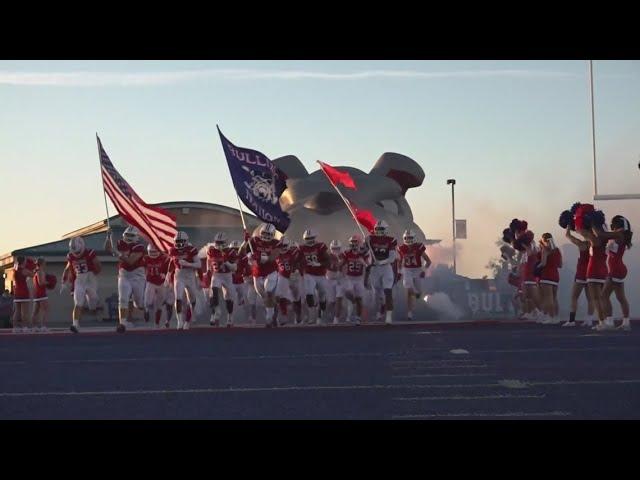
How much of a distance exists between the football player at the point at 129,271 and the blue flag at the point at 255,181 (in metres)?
3.77

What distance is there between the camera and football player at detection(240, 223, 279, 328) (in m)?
20.2

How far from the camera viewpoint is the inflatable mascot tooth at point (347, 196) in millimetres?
30078

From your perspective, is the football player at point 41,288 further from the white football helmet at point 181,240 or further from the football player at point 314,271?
Answer: the football player at point 314,271

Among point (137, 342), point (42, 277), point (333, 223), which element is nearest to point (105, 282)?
point (333, 223)

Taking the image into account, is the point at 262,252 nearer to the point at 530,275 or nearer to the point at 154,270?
the point at 154,270

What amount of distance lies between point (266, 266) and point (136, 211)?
2616 mm

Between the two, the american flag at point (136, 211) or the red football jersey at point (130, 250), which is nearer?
the red football jersey at point (130, 250)

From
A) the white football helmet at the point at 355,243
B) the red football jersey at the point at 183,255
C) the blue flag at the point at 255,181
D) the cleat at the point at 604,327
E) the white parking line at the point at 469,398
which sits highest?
the blue flag at the point at 255,181

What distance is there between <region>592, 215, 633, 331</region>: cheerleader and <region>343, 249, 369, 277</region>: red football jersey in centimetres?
602

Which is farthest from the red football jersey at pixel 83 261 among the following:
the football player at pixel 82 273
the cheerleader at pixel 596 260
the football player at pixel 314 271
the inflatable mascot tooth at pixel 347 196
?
the inflatable mascot tooth at pixel 347 196

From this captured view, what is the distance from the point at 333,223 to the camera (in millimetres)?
30188

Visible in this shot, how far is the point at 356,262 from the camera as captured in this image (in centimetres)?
2092
